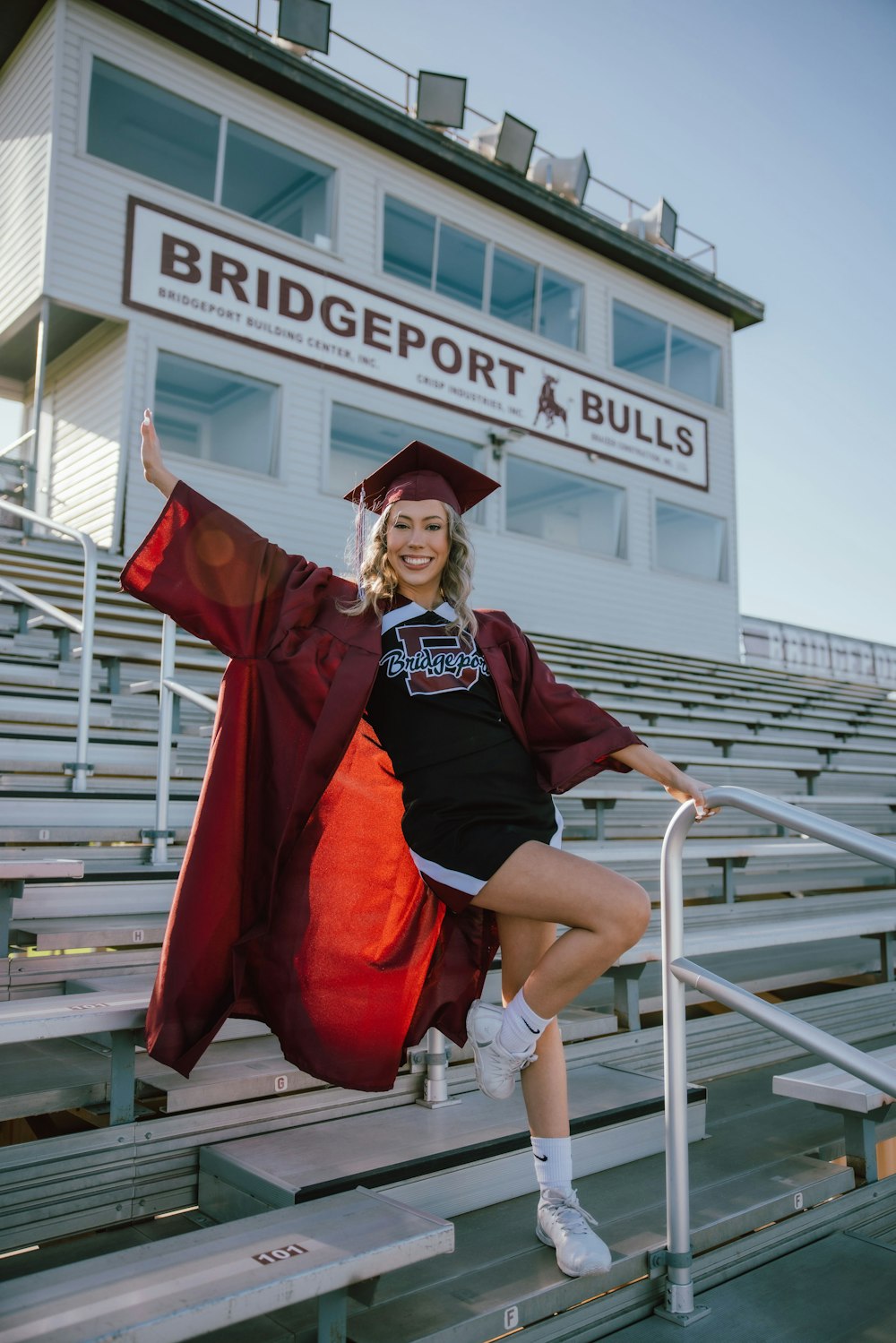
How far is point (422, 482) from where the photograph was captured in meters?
2.32

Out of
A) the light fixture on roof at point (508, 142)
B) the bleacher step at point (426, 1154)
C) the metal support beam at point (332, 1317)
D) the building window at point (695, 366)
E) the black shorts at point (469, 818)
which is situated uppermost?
the light fixture on roof at point (508, 142)

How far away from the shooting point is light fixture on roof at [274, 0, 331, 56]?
9.31 meters

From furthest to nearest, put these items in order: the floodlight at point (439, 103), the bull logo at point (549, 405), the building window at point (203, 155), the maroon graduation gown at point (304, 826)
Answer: the bull logo at point (549, 405) < the floodlight at point (439, 103) < the building window at point (203, 155) < the maroon graduation gown at point (304, 826)

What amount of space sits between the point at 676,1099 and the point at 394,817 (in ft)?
2.64

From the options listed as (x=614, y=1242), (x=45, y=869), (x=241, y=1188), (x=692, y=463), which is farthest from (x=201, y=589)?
(x=692, y=463)

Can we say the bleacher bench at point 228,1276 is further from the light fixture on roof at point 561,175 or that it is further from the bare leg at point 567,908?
the light fixture on roof at point 561,175

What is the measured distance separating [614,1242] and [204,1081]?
2.87 feet

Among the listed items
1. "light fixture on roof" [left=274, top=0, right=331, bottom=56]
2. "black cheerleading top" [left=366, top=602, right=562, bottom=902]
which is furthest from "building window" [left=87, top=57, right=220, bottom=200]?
"black cheerleading top" [left=366, top=602, right=562, bottom=902]

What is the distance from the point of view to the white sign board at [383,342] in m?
8.54

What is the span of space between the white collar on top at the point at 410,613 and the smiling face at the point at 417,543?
2cm

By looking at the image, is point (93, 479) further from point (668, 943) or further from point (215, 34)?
point (668, 943)

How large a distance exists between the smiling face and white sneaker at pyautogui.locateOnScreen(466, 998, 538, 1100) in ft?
2.89

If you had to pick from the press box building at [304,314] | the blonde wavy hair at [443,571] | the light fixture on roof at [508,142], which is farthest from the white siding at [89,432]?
the blonde wavy hair at [443,571]

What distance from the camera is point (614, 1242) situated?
6.66 ft
